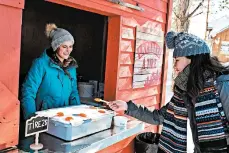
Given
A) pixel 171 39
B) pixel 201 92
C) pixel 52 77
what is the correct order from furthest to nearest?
pixel 52 77 → pixel 171 39 → pixel 201 92

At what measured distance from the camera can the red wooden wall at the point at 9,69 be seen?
6.02 feet

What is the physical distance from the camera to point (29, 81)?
2541 millimetres

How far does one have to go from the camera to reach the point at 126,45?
135 inches

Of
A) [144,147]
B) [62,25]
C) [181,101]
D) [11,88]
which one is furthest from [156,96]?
[11,88]

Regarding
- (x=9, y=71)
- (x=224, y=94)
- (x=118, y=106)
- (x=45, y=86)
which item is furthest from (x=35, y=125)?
(x=224, y=94)

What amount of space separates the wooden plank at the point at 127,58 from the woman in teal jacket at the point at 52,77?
2.29 ft

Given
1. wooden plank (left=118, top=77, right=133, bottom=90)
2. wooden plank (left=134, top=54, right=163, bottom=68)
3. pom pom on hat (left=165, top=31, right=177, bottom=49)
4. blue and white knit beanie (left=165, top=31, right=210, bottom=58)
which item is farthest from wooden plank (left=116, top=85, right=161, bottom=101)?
blue and white knit beanie (left=165, top=31, right=210, bottom=58)

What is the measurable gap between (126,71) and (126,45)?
1.06 feet

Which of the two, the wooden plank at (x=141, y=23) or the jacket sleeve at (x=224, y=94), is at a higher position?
the wooden plank at (x=141, y=23)

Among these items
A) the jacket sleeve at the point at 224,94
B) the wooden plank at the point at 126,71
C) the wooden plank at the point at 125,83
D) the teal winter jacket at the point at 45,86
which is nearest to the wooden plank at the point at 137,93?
the wooden plank at the point at 125,83

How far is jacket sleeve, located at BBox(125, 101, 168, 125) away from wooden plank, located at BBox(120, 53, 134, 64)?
0.73 meters

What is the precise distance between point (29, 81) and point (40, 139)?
62 cm

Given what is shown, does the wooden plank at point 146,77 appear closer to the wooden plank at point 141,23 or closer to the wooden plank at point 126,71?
the wooden plank at point 126,71

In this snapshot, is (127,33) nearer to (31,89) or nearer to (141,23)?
(141,23)
